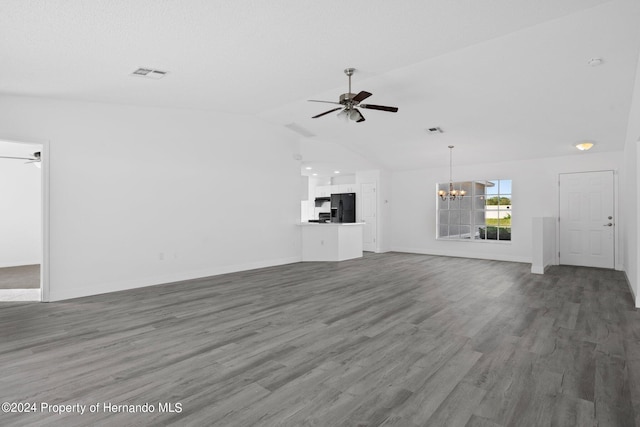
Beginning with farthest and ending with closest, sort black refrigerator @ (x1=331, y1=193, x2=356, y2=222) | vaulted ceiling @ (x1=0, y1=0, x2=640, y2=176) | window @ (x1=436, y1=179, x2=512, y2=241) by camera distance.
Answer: black refrigerator @ (x1=331, y1=193, x2=356, y2=222) < window @ (x1=436, y1=179, x2=512, y2=241) < vaulted ceiling @ (x1=0, y1=0, x2=640, y2=176)

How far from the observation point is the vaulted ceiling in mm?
3031

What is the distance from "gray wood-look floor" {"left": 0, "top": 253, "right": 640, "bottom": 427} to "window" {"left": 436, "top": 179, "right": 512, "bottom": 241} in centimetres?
362

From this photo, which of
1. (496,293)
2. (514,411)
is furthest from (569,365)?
(496,293)

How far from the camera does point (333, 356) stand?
2.88 meters

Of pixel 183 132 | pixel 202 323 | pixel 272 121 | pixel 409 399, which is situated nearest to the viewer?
pixel 409 399

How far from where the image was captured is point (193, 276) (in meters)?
6.28

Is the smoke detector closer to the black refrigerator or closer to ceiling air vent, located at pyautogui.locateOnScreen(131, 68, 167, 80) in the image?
ceiling air vent, located at pyautogui.locateOnScreen(131, 68, 167, 80)

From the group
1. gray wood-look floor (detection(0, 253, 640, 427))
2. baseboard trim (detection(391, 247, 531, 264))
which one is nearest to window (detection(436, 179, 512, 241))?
baseboard trim (detection(391, 247, 531, 264))

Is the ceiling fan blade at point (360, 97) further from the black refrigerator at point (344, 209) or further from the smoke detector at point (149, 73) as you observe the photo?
the black refrigerator at point (344, 209)

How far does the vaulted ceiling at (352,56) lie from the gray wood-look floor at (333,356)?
286cm

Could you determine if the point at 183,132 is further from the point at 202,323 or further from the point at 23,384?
the point at 23,384

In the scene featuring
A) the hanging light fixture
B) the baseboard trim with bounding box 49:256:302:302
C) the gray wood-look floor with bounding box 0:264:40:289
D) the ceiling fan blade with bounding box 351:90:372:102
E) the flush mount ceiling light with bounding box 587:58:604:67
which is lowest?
the gray wood-look floor with bounding box 0:264:40:289

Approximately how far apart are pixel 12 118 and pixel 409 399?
5719mm

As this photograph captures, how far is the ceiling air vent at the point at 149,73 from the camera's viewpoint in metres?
4.12
